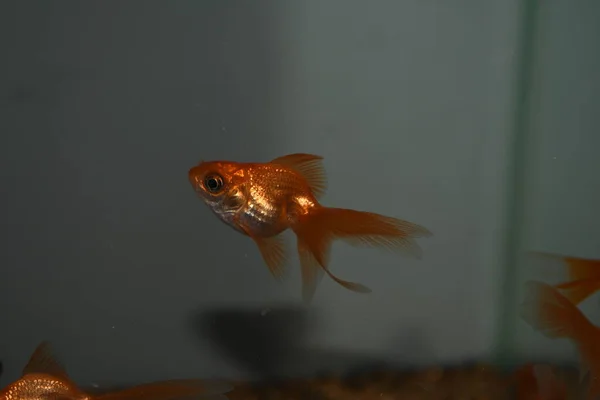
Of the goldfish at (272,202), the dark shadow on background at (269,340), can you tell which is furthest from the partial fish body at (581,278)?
the dark shadow on background at (269,340)

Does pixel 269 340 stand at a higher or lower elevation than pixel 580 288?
lower

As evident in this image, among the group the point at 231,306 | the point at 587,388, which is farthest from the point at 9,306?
the point at 587,388

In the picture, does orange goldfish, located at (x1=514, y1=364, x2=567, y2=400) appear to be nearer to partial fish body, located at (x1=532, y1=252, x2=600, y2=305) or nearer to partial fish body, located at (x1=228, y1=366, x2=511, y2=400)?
partial fish body, located at (x1=228, y1=366, x2=511, y2=400)

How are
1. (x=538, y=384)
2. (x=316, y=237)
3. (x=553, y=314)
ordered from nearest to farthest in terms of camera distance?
(x=316, y=237), (x=553, y=314), (x=538, y=384)

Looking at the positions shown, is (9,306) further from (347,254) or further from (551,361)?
(551,361)

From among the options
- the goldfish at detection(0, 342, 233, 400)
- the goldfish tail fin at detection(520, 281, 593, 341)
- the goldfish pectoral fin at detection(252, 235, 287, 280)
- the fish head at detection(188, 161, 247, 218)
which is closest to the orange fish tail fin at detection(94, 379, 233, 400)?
the goldfish at detection(0, 342, 233, 400)

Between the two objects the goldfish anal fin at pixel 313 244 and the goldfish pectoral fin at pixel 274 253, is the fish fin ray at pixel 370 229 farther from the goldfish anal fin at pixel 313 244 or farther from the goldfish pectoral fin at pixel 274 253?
the goldfish pectoral fin at pixel 274 253

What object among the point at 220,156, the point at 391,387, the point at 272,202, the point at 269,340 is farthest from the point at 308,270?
the point at 391,387

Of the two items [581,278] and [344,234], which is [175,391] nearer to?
[344,234]

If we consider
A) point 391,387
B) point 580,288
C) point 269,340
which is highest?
point 580,288
